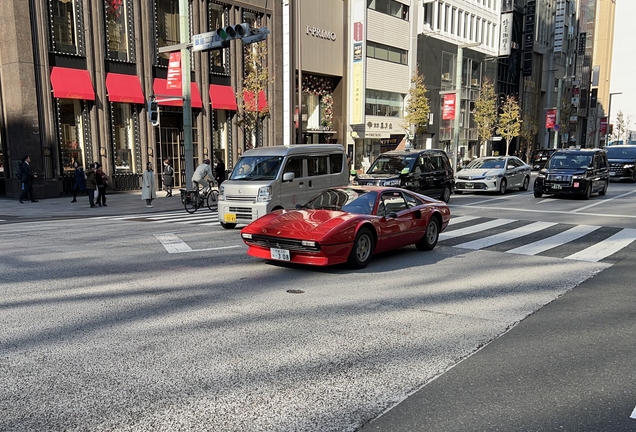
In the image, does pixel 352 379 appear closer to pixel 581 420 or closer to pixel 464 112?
pixel 581 420

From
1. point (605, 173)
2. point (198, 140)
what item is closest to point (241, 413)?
point (605, 173)

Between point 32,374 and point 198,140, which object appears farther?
point 198,140

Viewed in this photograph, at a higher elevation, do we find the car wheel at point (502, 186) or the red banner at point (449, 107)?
the red banner at point (449, 107)

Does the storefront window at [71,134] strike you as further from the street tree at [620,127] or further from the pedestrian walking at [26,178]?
the street tree at [620,127]

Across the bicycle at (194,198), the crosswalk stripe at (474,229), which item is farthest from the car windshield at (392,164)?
the bicycle at (194,198)

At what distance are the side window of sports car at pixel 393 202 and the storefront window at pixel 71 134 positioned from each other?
18.0 m

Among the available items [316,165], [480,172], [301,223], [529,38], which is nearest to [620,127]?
[529,38]

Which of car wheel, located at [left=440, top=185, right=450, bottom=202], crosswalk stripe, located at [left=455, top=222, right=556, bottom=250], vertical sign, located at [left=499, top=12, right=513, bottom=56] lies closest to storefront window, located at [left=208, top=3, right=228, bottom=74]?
car wheel, located at [left=440, top=185, right=450, bottom=202]

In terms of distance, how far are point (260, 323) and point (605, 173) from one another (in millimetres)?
20425

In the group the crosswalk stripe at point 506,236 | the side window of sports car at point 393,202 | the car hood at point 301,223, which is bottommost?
the crosswalk stripe at point 506,236

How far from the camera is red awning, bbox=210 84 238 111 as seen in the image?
2853 cm

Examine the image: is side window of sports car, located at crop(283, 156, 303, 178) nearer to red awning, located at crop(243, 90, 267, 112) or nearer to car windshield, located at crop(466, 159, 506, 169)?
car windshield, located at crop(466, 159, 506, 169)

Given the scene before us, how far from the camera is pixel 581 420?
3742 mm

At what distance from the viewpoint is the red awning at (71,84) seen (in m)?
22.3
